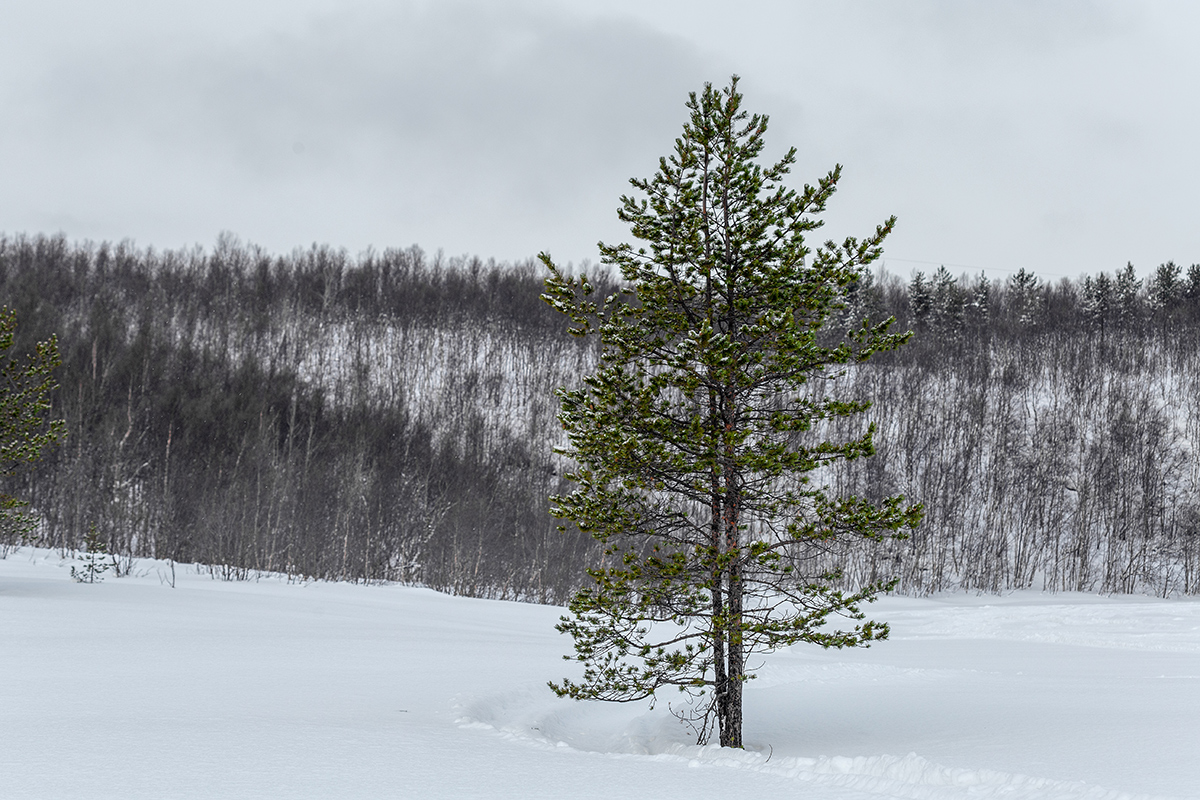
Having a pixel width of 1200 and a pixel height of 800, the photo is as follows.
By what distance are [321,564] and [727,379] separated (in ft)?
103

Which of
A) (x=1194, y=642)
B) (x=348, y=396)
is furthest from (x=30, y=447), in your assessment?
(x=348, y=396)

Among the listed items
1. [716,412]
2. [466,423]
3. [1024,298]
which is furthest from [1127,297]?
[716,412]

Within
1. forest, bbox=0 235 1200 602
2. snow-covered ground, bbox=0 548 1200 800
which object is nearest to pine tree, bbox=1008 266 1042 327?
forest, bbox=0 235 1200 602

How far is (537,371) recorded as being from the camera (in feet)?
215

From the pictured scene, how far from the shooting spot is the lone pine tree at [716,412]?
7.52 m

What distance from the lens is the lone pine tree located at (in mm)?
7520

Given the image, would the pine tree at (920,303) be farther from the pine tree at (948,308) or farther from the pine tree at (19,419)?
the pine tree at (19,419)

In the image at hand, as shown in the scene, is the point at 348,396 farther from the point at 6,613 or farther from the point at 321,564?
the point at 6,613

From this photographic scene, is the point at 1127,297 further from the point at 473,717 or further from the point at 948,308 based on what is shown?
the point at 473,717

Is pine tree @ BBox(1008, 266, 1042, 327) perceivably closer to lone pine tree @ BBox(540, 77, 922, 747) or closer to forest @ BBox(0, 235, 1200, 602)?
forest @ BBox(0, 235, 1200, 602)

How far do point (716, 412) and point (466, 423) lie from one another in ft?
173

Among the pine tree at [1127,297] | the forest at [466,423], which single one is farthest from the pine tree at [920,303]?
the pine tree at [1127,297]

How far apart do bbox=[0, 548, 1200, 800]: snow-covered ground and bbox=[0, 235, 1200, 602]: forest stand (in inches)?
501

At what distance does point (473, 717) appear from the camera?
7.85 m
